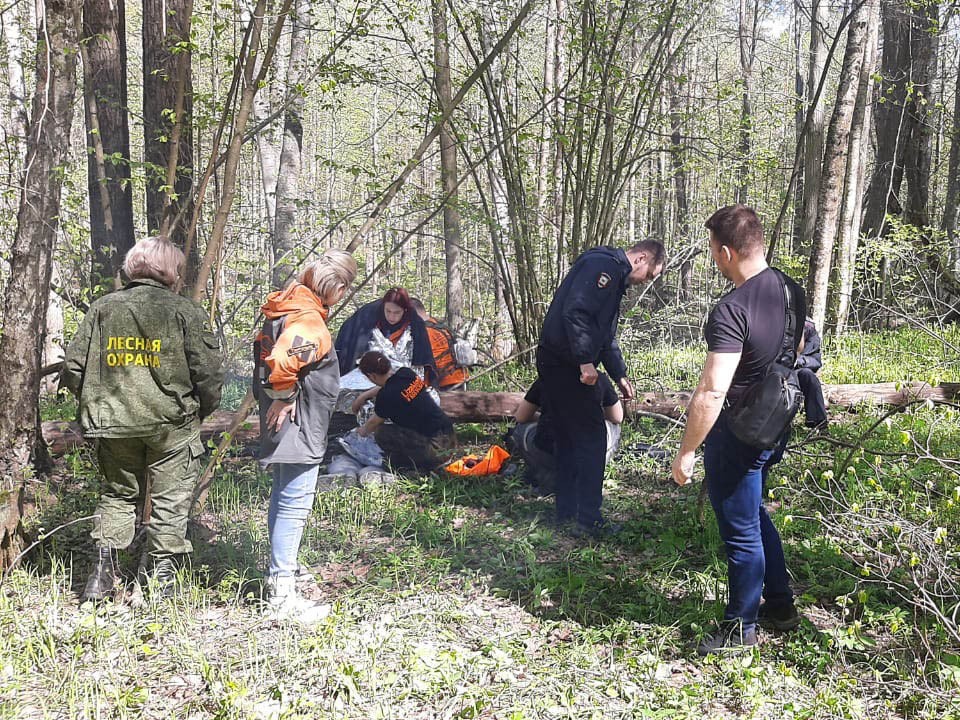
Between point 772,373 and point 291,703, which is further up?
point 772,373

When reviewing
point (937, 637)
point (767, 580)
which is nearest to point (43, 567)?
point (767, 580)

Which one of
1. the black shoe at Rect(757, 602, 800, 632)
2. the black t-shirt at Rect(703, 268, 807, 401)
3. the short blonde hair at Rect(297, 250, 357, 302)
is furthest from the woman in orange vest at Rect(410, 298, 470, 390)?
the black t-shirt at Rect(703, 268, 807, 401)

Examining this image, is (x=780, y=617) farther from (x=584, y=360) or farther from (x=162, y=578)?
(x=162, y=578)

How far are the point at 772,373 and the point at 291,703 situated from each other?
6.96 feet

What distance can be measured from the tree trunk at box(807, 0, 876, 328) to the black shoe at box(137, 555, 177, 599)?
213 inches

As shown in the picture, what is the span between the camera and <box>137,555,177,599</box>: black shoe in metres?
3.44

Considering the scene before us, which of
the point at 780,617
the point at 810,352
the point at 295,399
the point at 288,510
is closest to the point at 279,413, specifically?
the point at 295,399

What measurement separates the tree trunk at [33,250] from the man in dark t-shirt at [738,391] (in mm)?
3171

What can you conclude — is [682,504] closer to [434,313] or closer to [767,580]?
[767,580]

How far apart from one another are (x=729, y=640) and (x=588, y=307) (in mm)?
1870

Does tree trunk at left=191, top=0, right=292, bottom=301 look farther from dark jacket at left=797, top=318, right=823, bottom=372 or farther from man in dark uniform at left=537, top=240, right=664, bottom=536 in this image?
dark jacket at left=797, top=318, right=823, bottom=372

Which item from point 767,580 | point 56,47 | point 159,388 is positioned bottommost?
point 767,580

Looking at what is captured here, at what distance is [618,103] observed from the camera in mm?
6508

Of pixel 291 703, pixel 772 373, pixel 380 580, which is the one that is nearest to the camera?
pixel 291 703
